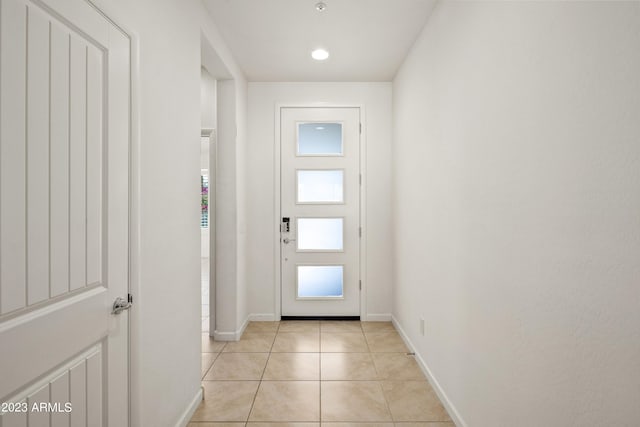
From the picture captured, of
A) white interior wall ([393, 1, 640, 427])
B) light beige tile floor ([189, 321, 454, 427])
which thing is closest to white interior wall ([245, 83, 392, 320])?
light beige tile floor ([189, 321, 454, 427])

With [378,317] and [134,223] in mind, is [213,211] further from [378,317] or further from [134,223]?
[378,317]

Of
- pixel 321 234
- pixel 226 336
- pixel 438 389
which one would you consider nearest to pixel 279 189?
pixel 321 234

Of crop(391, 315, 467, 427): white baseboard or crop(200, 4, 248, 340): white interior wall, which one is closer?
crop(391, 315, 467, 427): white baseboard

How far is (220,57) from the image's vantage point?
105 inches

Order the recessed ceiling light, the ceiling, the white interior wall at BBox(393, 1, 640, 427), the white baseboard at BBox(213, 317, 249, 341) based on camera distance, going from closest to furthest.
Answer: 1. the white interior wall at BBox(393, 1, 640, 427)
2. the ceiling
3. the recessed ceiling light
4. the white baseboard at BBox(213, 317, 249, 341)

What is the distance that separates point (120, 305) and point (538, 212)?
5.41 feet

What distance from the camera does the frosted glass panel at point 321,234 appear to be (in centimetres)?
376

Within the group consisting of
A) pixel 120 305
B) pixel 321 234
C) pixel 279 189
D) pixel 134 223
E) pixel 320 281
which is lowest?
pixel 320 281

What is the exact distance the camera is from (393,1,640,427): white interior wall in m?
0.89

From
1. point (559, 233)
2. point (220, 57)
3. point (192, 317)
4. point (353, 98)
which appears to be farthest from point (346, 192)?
point (559, 233)

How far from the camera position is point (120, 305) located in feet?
4.40

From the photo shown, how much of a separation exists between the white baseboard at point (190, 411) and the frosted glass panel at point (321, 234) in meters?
1.91

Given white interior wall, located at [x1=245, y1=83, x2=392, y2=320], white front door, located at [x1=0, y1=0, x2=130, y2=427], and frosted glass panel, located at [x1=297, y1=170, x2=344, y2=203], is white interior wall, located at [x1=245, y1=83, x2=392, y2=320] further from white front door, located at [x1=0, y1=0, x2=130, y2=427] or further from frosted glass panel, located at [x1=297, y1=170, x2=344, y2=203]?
white front door, located at [x1=0, y1=0, x2=130, y2=427]

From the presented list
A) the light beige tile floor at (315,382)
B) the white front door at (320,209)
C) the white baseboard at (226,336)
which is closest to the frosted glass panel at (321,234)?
the white front door at (320,209)
